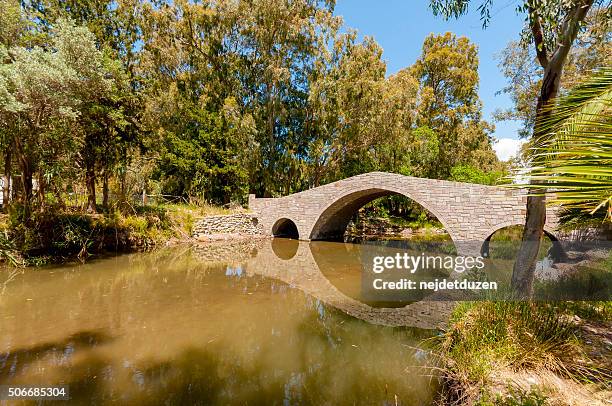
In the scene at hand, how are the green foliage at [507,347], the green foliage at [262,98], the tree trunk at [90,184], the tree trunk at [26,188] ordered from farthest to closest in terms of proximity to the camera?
the green foliage at [262,98]
the tree trunk at [90,184]
the tree trunk at [26,188]
the green foliage at [507,347]

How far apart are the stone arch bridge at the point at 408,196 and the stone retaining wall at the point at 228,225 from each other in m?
0.45

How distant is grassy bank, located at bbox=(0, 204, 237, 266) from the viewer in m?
8.91

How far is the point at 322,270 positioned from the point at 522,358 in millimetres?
7003

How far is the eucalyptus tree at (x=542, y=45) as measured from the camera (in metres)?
3.57

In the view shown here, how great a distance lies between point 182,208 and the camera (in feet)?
50.5

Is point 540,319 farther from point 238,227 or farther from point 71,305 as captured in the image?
point 238,227

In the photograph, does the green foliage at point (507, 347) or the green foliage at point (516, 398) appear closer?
the green foliage at point (516, 398)

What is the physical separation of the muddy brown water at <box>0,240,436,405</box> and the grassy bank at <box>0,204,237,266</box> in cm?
108

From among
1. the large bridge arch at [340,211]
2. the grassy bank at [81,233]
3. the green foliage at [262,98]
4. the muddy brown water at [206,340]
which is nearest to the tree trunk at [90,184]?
the grassy bank at [81,233]

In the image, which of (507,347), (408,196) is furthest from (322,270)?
(507,347)

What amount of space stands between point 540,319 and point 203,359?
410 cm

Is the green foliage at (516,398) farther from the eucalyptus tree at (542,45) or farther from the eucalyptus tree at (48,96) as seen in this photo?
the eucalyptus tree at (48,96)

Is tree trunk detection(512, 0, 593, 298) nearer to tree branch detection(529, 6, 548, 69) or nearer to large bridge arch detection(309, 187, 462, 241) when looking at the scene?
tree branch detection(529, 6, 548, 69)

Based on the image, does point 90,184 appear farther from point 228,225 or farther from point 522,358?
point 522,358
